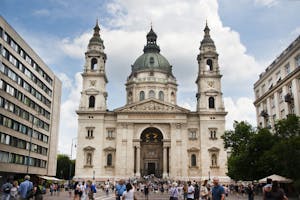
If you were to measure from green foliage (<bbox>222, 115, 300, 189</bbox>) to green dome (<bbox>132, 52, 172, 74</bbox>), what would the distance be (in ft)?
126

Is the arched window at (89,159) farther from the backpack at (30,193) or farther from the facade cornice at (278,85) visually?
the backpack at (30,193)

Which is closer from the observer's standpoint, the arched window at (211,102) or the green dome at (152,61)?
the arched window at (211,102)

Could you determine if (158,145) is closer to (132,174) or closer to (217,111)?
(132,174)

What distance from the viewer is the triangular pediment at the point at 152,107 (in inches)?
2445

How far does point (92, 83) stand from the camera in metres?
64.8

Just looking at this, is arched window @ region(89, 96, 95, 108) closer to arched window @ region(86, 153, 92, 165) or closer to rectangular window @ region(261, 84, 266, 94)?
arched window @ region(86, 153, 92, 165)

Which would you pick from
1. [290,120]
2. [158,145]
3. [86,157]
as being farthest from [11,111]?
[290,120]

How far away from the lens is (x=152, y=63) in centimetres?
7731

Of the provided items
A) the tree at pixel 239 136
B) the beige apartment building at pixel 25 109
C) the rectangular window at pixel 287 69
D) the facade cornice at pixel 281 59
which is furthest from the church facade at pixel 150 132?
A: the rectangular window at pixel 287 69

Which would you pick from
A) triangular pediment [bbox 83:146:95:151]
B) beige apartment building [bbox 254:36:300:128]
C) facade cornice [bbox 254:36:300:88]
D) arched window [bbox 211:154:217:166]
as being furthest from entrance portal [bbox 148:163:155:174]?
facade cornice [bbox 254:36:300:88]

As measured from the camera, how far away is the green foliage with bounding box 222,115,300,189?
2909cm

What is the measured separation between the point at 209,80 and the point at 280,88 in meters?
A: 23.0

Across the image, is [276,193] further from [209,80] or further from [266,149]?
[209,80]

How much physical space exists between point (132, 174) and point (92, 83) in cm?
1903
